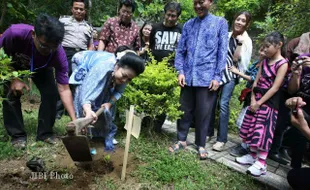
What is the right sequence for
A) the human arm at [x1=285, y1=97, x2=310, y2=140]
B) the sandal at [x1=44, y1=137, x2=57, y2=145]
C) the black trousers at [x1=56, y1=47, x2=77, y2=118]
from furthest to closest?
1. the black trousers at [x1=56, y1=47, x2=77, y2=118]
2. the sandal at [x1=44, y1=137, x2=57, y2=145]
3. the human arm at [x1=285, y1=97, x2=310, y2=140]

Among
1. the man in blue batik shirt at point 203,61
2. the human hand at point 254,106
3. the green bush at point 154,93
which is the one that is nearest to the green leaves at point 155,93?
the green bush at point 154,93

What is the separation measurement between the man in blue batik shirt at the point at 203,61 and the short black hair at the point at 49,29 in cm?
169

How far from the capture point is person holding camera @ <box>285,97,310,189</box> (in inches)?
93.0

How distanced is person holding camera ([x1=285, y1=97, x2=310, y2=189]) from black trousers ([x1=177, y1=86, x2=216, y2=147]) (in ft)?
3.85

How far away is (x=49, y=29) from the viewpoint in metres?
2.56

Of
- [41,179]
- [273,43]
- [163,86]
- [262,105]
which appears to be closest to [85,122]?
[41,179]

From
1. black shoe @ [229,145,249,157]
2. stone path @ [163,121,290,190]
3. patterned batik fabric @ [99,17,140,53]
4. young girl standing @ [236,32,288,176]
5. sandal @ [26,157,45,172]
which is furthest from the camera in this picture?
patterned batik fabric @ [99,17,140,53]

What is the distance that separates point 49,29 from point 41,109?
1400 mm

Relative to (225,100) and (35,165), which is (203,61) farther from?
(35,165)

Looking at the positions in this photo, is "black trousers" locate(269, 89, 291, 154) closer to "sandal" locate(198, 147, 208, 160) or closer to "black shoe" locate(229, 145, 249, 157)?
"black shoe" locate(229, 145, 249, 157)

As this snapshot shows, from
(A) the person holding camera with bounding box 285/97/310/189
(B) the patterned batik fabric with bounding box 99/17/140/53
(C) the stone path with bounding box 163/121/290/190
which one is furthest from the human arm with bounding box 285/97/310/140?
(B) the patterned batik fabric with bounding box 99/17/140/53

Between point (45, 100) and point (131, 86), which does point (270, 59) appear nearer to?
point (131, 86)

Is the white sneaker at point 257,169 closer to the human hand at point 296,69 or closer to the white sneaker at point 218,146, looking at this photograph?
the white sneaker at point 218,146

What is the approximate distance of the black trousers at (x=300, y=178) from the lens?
253 cm
